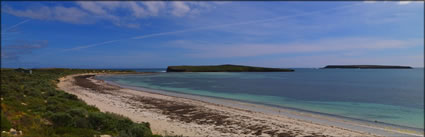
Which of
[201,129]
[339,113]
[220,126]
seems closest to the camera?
[201,129]

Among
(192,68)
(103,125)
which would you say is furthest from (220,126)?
(192,68)

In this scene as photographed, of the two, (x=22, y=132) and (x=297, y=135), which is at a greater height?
(x=22, y=132)

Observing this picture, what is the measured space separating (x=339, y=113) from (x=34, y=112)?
20.7 metres

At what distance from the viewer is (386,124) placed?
15.4 m

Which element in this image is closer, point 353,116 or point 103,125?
point 103,125

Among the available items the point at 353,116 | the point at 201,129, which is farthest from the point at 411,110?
the point at 201,129

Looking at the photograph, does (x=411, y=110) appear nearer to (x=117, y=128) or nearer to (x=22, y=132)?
(x=117, y=128)

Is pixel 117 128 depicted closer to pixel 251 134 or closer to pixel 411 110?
pixel 251 134

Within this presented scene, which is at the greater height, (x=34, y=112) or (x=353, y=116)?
(x=34, y=112)

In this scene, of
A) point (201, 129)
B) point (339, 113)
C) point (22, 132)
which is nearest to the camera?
point (22, 132)

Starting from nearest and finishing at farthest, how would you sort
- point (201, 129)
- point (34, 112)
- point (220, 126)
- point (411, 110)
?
point (34, 112) < point (201, 129) < point (220, 126) < point (411, 110)

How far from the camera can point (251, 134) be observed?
11.5 m

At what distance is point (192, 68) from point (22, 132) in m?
184

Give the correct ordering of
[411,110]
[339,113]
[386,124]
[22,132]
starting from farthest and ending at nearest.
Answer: [411,110], [339,113], [386,124], [22,132]
